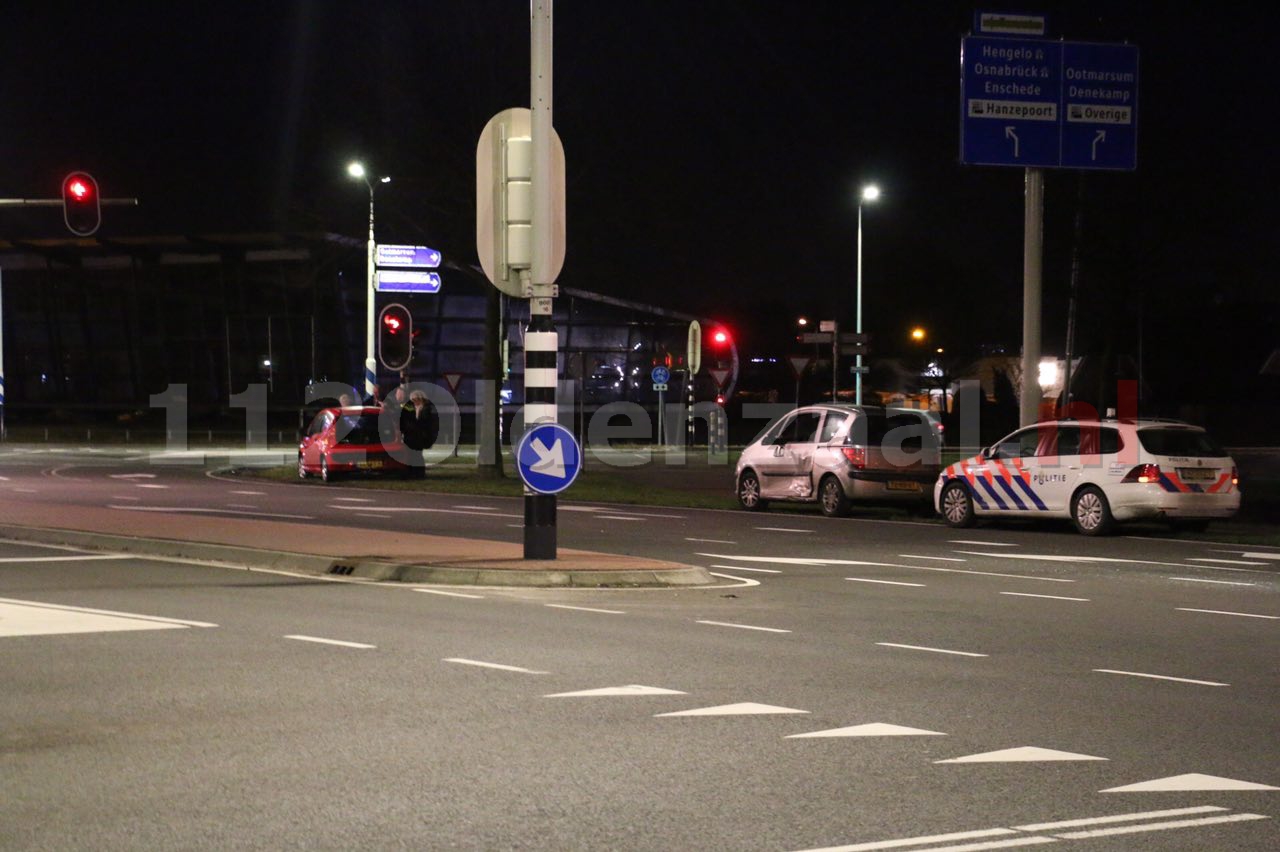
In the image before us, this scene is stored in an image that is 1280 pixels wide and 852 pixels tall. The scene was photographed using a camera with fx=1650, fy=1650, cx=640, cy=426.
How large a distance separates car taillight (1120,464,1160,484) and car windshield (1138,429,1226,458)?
0.72ft

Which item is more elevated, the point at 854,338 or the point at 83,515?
the point at 854,338

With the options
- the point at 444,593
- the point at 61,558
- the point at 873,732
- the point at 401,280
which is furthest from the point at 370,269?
the point at 873,732

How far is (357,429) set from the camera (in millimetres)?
37125

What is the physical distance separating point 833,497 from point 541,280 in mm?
11520

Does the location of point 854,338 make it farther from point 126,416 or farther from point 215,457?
point 126,416

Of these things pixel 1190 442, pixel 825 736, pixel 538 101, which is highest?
pixel 538 101

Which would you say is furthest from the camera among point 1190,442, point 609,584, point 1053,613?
point 1190,442

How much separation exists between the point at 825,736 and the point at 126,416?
78.8m

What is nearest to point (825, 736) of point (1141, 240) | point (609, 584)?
point (609, 584)

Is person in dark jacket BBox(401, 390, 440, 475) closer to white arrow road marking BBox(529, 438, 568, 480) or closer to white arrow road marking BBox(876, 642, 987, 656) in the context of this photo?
white arrow road marking BBox(529, 438, 568, 480)

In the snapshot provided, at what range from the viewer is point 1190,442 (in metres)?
22.4

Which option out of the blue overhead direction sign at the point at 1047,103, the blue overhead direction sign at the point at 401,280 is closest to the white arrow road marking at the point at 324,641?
the blue overhead direction sign at the point at 1047,103

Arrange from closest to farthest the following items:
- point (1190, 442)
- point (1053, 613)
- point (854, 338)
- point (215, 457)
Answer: point (1053, 613), point (1190, 442), point (854, 338), point (215, 457)

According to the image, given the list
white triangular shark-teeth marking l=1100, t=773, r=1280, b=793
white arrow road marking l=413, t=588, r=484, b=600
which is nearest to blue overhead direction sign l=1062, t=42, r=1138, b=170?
white arrow road marking l=413, t=588, r=484, b=600
